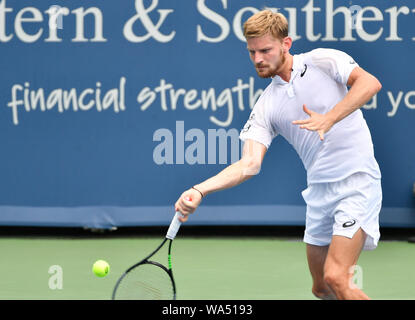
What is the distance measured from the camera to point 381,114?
25.2 ft

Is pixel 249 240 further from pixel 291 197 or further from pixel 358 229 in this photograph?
pixel 358 229

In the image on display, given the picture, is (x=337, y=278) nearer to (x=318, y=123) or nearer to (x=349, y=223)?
(x=349, y=223)

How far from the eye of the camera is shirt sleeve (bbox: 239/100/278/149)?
440 centimetres

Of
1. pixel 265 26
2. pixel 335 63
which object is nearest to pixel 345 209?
pixel 335 63

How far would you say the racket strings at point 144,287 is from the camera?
406 cm

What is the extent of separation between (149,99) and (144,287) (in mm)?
3827

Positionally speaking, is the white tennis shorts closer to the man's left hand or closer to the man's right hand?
the man's left hand

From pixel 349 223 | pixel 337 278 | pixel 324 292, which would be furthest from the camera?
pixel 324 292

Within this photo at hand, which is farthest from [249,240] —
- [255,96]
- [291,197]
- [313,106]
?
[313,106]

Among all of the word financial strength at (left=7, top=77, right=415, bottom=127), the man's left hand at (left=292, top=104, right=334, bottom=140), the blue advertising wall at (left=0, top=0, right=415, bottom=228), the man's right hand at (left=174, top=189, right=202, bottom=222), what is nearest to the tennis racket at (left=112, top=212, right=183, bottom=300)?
the man's right hand at (left=174, top=189, right=202, bottom=222)

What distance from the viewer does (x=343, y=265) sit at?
4031 mm

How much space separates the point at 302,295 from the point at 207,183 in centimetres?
188

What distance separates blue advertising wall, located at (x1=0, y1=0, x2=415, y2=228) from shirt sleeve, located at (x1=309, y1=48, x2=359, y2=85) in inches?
131

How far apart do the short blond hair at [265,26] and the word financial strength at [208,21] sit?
3.44 metres
